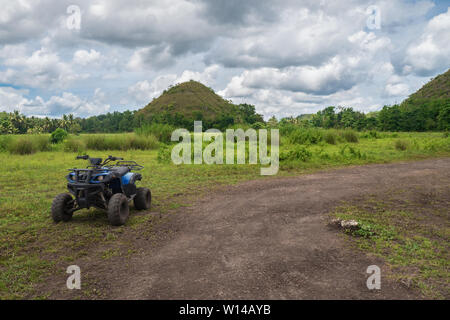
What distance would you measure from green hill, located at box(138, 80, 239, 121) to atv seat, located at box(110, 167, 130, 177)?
7253 cm

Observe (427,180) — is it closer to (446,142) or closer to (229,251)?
(229,251)

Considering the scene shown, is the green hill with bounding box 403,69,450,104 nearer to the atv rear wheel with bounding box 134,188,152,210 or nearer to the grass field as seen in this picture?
the grass field

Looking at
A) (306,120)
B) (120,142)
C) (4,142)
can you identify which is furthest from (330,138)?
(306,120)

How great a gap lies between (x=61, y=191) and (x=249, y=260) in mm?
7029

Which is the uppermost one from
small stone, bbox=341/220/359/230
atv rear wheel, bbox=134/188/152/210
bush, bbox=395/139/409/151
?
bush, bbox=395/139/409/151


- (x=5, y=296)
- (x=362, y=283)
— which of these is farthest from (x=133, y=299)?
(x=362, y=283)

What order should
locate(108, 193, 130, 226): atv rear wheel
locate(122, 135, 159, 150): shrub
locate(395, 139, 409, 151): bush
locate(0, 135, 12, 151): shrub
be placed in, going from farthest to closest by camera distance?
1. locate(122, 135, 159, 150): shrub
2. locate(395, 139, 409, 151): bush
3. locate(0, 135, 12, 151): shrub
4. locate(108, 193, 130, 226): atv rear wheel

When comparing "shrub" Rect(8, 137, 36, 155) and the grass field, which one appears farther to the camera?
"shrub" Rect(8, 137, 36, 155)

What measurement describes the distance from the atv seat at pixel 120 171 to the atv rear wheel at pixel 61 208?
98 centimetres

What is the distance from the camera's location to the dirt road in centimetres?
336

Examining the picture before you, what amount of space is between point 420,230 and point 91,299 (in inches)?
206

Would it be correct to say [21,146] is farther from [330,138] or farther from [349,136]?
[349,136]

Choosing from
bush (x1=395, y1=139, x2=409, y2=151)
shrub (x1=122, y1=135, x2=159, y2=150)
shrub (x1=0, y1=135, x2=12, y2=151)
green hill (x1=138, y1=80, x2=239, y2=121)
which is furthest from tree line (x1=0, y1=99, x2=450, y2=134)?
bush (x1=395, y1=139, x2=409, y2=151)
